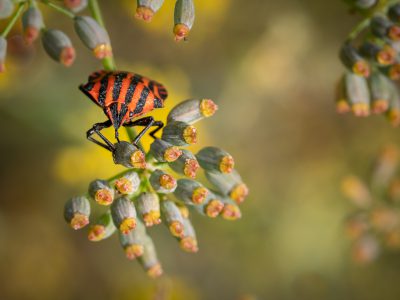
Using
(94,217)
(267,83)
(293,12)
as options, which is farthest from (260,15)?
(94,217)

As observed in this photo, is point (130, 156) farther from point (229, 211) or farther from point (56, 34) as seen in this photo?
point (56, 34)

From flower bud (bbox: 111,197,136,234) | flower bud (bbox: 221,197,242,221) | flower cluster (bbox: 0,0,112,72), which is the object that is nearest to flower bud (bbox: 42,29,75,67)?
flower cluster (bbox: 0,0,112,72)

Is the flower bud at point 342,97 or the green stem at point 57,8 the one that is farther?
the flower bud at point 342,97

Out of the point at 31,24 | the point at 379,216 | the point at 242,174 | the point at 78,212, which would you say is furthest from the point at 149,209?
the point at 242,174

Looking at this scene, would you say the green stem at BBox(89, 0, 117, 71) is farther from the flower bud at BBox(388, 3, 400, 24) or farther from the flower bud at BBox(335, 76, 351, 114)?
the flower bud at BBox(388, 3, 400, 24)

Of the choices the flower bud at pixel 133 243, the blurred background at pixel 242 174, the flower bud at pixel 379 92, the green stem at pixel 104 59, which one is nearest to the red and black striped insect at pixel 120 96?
the green stem at pixel 104 59

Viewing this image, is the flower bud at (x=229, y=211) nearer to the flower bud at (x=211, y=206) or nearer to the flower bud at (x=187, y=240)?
the flower bud at (x=211, y=206)

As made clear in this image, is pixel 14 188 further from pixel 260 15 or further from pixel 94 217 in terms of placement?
pixel 260 15
